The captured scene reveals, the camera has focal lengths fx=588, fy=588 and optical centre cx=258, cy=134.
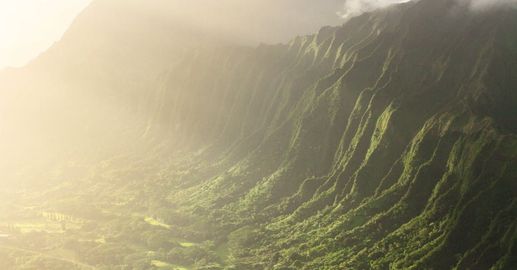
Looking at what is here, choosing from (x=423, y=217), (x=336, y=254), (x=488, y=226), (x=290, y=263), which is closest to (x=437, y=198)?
(x=423, y=217)

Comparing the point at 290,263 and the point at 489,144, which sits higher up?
the point at 489,144

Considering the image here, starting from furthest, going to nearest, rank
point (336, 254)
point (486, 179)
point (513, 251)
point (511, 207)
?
point (336, 254) → point (486, 179) → point (511, 207) → point (513, 251)

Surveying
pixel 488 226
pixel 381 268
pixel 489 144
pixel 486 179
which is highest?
pixel 489 144

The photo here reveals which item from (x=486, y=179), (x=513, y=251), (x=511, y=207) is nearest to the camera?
(x=513, y=251)

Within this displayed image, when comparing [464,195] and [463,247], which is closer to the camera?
[463,247]

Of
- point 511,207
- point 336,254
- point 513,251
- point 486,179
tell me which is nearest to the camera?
point 513,251

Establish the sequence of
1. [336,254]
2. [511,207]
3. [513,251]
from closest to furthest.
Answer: [513,251], [511,207], [336,254]

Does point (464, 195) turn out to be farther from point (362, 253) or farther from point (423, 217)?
point (362, 253)

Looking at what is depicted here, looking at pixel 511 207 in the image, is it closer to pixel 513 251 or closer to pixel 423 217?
pixel 513 251

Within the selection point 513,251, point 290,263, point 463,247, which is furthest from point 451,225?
point 290,263
